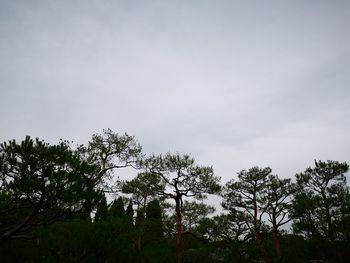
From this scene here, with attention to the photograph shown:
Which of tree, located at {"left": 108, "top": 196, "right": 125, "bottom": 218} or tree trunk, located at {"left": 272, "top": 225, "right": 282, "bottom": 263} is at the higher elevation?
tree, located at {"left": 108, "top": 196, "right": 125, "bottom": 218}

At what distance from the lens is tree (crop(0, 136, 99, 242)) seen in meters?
10.9

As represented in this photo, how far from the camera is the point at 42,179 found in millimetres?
10977

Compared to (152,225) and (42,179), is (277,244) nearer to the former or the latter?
(152,225)

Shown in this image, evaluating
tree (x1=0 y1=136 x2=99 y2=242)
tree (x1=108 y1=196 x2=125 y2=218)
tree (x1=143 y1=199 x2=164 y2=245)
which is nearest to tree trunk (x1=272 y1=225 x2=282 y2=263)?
tree (x1=143 y1=199 x2=164 y2=245)

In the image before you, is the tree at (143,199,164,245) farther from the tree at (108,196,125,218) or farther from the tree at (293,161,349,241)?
the tree at (293,161,349,241)

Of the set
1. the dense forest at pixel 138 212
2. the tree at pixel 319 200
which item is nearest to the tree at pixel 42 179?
the dense forest at pixel 138 212

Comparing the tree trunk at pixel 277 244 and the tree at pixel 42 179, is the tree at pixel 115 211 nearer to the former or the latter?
the tree at pixel 42 179

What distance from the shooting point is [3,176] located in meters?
11.8

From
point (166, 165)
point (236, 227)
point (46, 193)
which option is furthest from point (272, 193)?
point (46, 193)

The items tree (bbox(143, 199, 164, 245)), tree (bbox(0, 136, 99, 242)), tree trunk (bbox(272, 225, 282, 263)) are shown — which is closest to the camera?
tree (bbox(0, 136, 99, 242))

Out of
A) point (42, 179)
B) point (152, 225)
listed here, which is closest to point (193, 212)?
point (152, 225)

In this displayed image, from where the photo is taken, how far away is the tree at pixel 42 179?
10.9m

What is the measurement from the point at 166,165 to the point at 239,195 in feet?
32.1

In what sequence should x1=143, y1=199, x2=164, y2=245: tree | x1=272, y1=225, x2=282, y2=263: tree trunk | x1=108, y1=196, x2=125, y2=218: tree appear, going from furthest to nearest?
x1=143, y1=199, x2=164, y2=245: tree → x1=272, y1=225, x2=282, y2=263: tree trunk → x1=108, y1=196, x2=125, y2=218: tree
